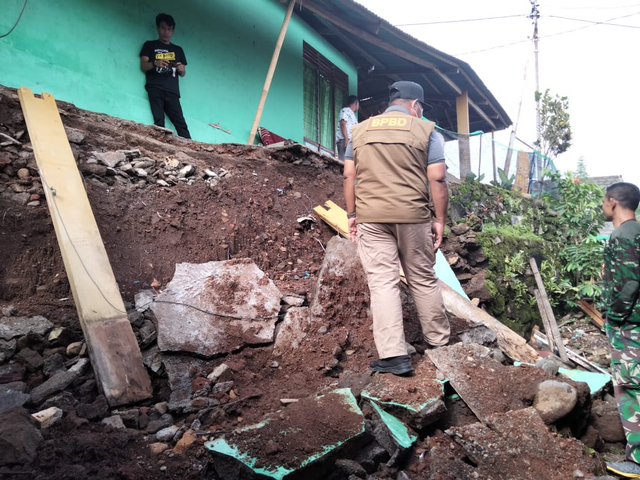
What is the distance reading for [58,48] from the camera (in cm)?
477

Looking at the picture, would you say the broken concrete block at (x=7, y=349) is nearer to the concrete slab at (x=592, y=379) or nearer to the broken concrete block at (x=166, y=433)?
the broken concrete block at (x=166, y=433)

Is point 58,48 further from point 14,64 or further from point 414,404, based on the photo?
point 414,404

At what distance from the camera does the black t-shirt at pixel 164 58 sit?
5523mm

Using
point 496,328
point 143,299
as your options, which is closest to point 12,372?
point 143,299

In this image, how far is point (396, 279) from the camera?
2783 millimetres

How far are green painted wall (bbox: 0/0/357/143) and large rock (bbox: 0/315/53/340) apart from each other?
9.24 feet

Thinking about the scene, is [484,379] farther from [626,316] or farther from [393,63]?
[393,63]

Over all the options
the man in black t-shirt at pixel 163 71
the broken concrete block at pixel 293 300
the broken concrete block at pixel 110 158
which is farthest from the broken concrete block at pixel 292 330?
the man in black t-shirt at pixel 163 71

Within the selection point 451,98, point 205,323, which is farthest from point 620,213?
point 451,98

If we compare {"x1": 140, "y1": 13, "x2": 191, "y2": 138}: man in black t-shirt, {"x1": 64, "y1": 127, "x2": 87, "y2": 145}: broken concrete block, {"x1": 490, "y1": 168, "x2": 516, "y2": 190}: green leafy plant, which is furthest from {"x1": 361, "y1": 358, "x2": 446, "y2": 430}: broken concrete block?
{"x1": 490, "y1": 168, "x2": 516, "y2": 190}: green leafy plant

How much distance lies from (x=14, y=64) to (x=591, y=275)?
8.43 m

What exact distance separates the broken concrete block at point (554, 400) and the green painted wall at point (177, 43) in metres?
5.16

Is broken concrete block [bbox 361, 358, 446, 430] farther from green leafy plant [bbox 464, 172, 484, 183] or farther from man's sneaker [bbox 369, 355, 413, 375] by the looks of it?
green leafy plant [bbox 464, 172, 484, 183]

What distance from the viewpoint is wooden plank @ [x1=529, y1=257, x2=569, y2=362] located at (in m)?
5.17
